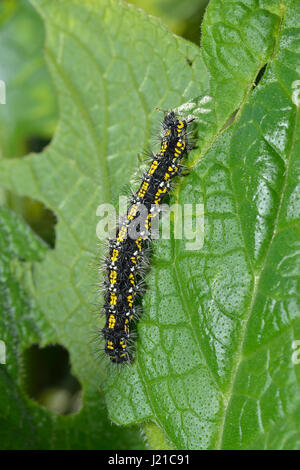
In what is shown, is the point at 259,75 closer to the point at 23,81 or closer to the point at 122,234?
the point at 122,234

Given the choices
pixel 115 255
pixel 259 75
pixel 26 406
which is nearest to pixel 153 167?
pixel 115 255

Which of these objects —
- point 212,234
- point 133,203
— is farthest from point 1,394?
point 212,234

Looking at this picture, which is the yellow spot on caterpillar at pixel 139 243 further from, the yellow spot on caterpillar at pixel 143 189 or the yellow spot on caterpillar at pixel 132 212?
the yellow spot on caterpillar at pixel 143 189

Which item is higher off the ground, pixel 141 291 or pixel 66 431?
pixel 141 291

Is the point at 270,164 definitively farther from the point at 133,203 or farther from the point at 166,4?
the point at 166,4

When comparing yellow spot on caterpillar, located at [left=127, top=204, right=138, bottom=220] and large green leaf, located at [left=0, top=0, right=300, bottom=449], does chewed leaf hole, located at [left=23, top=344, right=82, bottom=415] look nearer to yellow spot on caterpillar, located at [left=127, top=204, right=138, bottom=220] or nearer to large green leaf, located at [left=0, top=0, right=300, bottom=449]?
large green leaf, located at [left=0, top=0, right=300, bottom=449]

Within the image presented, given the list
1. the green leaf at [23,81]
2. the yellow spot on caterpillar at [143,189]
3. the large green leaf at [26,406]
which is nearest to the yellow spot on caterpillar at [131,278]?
the yellow spot on caterpillar at [143,189]
